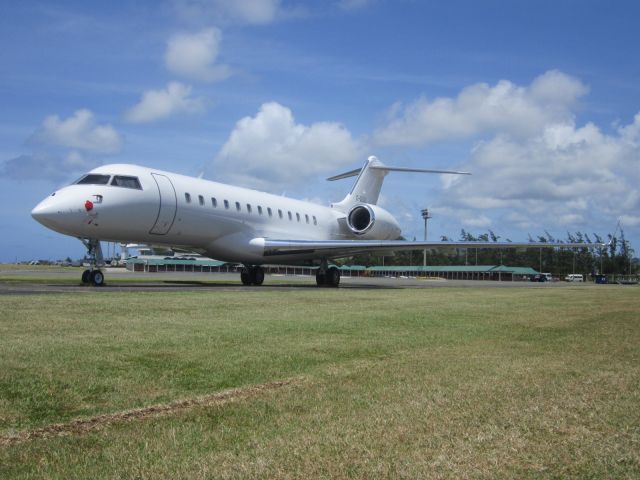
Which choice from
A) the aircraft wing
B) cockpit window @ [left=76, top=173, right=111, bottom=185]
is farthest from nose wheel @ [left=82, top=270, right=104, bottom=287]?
the aircraft wing

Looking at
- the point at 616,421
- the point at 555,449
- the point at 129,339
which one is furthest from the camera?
the point at 129,339

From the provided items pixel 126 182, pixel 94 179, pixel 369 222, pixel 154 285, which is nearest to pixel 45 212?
pixel 94 179

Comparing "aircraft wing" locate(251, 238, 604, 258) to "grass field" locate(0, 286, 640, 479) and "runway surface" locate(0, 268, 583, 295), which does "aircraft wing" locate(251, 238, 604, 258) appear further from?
"grass field" locate(0, 286, 640, 479)

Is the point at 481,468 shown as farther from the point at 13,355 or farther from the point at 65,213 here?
the point at 65,213

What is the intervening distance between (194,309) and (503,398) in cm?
788

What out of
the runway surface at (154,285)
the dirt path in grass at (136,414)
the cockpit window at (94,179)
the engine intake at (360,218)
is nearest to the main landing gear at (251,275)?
the runway surface at (154,285)

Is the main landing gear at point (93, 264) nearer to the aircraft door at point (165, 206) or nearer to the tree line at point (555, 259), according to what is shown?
the aircraft door at point (165, 206)

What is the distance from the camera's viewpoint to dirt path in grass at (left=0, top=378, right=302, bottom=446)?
4152 mm

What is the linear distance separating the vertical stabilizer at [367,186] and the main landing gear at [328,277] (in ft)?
25.4

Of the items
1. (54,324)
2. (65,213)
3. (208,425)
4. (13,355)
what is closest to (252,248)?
(65,213)

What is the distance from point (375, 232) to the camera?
35.2m

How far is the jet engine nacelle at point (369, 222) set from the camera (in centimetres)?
3497

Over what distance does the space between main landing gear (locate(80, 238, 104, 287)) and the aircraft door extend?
6.52 feet

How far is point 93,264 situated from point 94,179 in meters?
2.92
